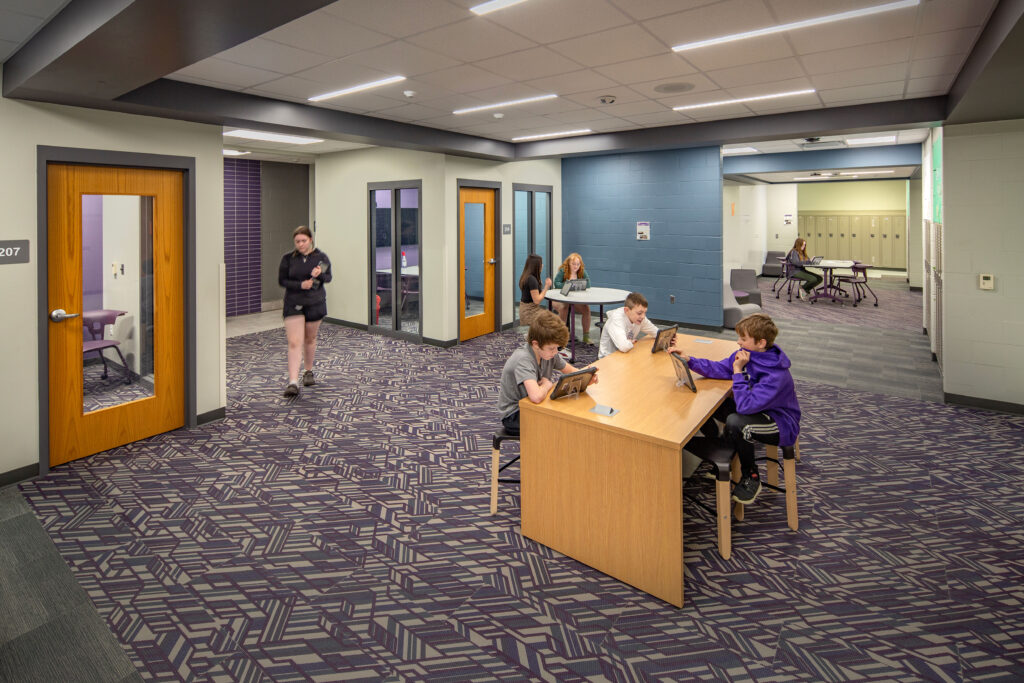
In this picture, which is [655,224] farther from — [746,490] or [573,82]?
[746,490]

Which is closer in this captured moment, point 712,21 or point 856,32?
point 712,21

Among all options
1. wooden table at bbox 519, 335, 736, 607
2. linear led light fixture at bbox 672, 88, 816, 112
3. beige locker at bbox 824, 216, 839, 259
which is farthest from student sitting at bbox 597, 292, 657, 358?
beige locker at bbox 824, 216, 839, 259

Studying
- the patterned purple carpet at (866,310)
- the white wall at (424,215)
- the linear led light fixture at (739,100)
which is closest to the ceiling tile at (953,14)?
the linear led light fixture at (739,100)

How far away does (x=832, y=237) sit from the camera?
1773 centimetres

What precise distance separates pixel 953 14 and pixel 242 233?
957 cm

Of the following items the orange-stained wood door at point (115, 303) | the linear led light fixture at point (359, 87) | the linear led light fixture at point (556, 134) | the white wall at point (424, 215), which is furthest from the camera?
the white wall at point (424, 215)

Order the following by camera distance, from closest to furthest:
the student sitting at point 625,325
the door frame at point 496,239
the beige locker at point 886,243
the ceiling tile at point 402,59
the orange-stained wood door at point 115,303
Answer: the ceiling tile at point 402,59, the orange-stained wood door at point 115,303, the student sitting at point 625,325, the door frame at point 496,239, the beige locker at point 886,243

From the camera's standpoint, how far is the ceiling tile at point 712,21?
10.6 ft

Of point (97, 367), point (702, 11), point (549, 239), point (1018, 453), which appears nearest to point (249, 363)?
point (97, 367)

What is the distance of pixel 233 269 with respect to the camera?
9.84 m

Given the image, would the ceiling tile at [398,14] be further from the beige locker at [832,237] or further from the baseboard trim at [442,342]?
the beige locker at [832,237]

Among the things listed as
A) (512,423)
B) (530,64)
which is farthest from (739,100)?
(512,423)

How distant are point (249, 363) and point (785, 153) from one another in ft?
33.4

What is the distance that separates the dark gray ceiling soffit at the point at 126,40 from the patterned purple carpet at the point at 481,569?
2.42m
